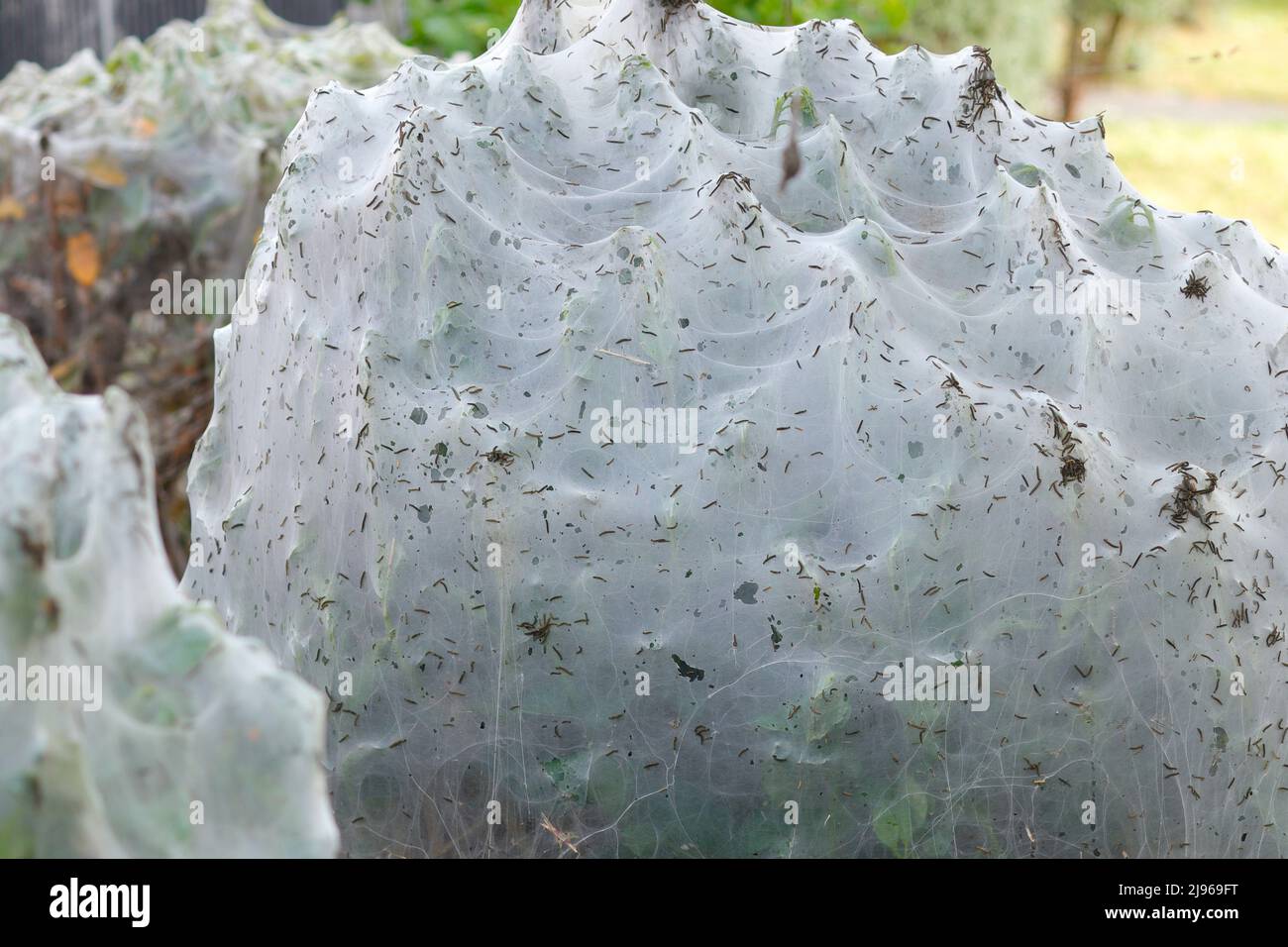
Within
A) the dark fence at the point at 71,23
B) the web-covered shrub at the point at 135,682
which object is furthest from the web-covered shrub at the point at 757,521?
the dark fence at the point at 71,23

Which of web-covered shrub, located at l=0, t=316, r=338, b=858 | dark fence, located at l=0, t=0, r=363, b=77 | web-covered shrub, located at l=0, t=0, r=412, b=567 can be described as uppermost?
dark fence, located at l=0, t=0, r=363, b=77

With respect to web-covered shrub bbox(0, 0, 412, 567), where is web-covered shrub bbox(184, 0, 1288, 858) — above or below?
below

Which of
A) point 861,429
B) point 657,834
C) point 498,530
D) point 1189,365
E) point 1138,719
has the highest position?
point 1189,365

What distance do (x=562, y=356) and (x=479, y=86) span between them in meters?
0.67

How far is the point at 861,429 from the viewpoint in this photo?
213 cm

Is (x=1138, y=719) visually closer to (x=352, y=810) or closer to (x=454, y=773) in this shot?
(x=454, y=773)

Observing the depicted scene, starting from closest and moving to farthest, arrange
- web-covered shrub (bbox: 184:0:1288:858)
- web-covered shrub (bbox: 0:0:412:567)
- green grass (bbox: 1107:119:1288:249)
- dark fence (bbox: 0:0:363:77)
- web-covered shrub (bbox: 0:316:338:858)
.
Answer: web-covered shrub (bbox: 0:316:338:858) < web-covered shrub (bbox: 184:0:1288:858) < web-covered shrub (bbox: 0:0:412:567) < dark fence (bbox: 0:0:363:77) < green grass (bbox: 1107:119:1288:249)

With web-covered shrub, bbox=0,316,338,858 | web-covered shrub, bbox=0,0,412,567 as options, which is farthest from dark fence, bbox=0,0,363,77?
web-covered shrub, bbox=0,316,338,858

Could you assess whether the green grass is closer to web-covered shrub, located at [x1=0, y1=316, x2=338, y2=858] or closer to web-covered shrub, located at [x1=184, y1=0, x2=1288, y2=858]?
web-covered shrub, located at [x1=184, y1=0, x2=1288, y2=858]

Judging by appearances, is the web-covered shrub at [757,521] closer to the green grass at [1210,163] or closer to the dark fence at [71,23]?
the dark fence at [71,23]

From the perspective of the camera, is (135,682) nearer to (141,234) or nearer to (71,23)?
(141,234)

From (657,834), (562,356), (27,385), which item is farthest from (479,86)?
(657,834)

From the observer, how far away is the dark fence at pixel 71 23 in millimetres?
9188

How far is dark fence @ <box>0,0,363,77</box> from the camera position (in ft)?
30.1
